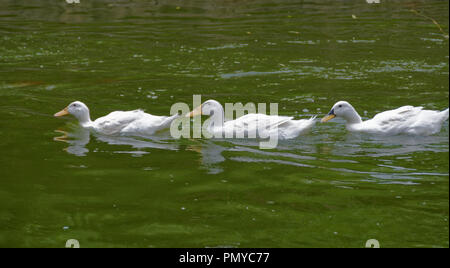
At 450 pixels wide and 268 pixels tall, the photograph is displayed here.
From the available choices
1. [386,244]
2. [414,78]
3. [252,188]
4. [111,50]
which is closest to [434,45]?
[414,78]

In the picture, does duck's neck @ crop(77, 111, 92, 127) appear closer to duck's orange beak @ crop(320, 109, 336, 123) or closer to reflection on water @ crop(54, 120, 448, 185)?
reflection on water @ crop(54, 120, 448, 185)

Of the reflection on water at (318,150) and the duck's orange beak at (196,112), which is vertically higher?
the duck's orange beak at (196,112)

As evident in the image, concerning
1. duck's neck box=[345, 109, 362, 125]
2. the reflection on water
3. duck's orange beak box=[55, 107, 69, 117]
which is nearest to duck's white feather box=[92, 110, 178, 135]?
the reflection on water

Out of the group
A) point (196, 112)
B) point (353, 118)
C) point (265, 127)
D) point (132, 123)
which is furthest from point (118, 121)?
point (353, 118)

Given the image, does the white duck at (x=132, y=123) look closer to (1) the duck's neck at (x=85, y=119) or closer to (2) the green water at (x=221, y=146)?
(2) the green water at (x=221, y=146)

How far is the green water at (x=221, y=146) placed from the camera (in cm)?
733

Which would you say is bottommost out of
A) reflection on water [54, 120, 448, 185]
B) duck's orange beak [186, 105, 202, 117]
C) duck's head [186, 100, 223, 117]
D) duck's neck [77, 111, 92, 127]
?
reflection on water [54, 120, 448, 185]

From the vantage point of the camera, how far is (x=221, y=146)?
1025 cm

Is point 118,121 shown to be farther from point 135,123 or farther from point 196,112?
point 196,112

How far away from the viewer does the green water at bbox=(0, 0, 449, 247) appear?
733 centimetres

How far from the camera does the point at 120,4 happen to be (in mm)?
24547

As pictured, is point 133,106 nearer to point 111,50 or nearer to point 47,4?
point 111,50

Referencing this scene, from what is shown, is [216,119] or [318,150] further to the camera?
[216,119]

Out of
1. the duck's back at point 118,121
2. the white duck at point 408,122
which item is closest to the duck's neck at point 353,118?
the white duck at point 408,122
